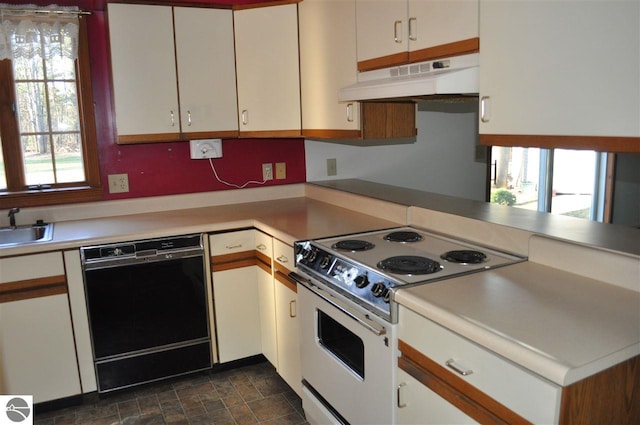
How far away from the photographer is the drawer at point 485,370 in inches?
47.4

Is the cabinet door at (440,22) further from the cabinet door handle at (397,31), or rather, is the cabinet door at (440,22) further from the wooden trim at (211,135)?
the wooden trim at (211,135)

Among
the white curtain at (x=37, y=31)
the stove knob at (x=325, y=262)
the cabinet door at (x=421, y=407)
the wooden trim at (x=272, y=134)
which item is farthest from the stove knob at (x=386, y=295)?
the white curtain at (x=37, y=31)

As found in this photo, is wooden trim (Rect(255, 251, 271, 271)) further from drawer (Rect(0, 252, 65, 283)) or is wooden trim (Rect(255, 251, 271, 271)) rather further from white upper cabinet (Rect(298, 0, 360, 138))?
drawer (Rect(0, 252, 65, 283))

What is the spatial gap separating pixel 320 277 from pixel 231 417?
95 cm

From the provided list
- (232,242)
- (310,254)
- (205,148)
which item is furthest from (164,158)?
(310,254)

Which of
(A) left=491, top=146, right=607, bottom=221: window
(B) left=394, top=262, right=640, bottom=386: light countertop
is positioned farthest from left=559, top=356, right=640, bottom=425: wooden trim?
(A) left=491, top=146, right=607, bottom=221: window

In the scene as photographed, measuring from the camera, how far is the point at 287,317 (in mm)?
2613

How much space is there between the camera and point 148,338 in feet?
9.11

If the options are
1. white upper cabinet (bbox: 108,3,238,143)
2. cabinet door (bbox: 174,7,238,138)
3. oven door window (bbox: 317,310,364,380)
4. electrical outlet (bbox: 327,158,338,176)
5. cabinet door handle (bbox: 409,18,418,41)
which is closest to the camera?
oven door window (bbox: 317,310,364,380)

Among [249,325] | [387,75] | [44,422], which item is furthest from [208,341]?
[387,75]

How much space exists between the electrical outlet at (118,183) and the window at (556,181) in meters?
3.36

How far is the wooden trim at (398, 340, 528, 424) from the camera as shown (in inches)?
52.5

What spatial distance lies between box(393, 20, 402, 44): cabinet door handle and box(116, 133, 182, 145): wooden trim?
1.42 m

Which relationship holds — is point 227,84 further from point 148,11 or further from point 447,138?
point 447,138
